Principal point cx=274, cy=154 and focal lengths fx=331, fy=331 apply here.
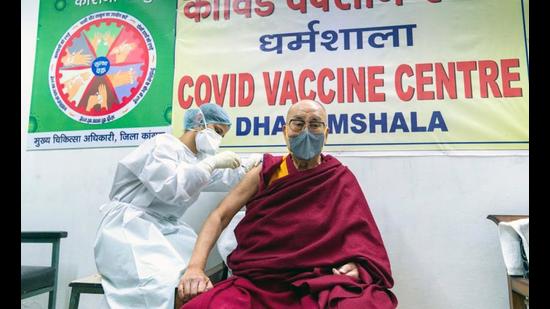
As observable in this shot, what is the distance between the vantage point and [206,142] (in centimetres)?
164

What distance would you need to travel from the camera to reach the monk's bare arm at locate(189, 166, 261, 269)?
4.28 feet

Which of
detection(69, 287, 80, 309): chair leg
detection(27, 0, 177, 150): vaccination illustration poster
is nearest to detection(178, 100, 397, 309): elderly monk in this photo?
detection(69, 287, 80, 309): chair leg

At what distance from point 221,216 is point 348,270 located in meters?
0.56

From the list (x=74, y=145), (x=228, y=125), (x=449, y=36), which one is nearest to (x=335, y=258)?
(x=228, y=125)

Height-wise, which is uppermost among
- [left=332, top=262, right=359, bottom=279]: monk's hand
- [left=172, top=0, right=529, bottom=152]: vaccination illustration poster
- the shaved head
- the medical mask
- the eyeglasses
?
[left=172, top=0, right=529, bottom=152]: vaccination illustration poster

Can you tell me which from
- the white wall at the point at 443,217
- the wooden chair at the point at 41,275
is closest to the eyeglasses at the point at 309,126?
the white wall at the point at 443,217

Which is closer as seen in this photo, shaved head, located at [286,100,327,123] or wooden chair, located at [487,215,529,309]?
wooden chair, located at [487,215,529,309]

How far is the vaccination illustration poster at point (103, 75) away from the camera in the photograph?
204 cm

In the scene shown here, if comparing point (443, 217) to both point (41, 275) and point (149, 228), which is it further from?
point (41, 275)

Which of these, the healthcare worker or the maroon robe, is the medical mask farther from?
the healthcare worker

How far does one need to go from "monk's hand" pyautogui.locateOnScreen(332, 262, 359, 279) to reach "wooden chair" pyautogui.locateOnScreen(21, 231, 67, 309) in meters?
1.51

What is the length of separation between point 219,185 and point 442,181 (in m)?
1.16

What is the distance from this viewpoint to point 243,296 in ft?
3.61
